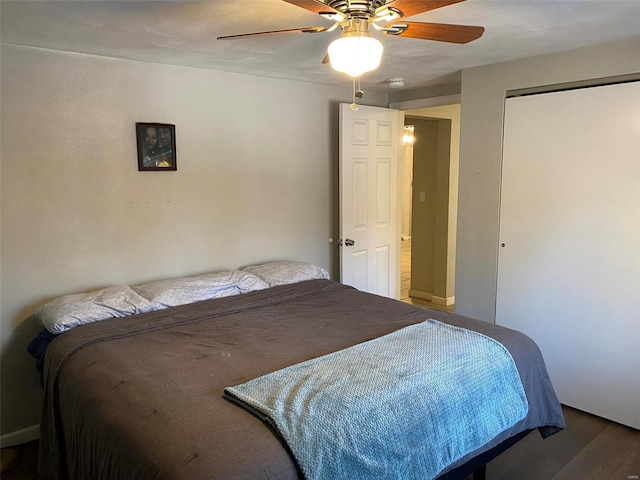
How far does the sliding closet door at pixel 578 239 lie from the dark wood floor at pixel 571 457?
0.64 feet

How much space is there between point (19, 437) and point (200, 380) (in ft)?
5.57

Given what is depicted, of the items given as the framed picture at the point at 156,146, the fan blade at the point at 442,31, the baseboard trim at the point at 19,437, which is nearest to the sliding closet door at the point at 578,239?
the fan blade at the point at 442,31

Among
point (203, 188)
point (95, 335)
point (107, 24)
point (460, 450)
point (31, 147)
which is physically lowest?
point (460, 450)

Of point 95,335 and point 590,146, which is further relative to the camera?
point 590,146

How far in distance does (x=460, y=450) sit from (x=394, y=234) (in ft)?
8.94

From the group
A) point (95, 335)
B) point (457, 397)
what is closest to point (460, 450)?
point (457, 397)

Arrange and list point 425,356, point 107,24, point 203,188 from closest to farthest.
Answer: point 425,356, point 107,24, point 203,188

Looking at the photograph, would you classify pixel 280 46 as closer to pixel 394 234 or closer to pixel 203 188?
pixel 203 188

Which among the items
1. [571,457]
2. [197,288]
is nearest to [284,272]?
[197,288]

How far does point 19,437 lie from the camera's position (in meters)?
2.76

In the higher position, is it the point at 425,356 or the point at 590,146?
the point at 590,146

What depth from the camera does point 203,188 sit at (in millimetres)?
3314

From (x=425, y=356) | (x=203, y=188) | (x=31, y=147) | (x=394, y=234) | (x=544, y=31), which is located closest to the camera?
(x=425, y=356)

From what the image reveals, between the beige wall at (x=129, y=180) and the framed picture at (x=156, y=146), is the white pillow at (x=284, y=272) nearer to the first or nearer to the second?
the beige wall at (x=129, y=180)
